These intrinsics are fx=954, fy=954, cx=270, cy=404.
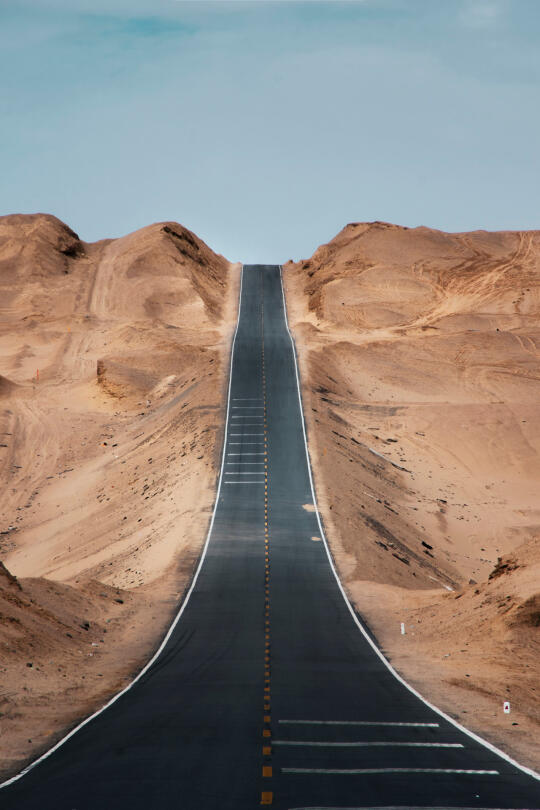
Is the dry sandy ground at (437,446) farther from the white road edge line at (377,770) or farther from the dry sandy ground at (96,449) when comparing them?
the dry sandy ground at (96,449)

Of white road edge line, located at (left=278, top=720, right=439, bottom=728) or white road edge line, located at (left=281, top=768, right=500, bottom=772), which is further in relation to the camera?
white road edge line, located at (left=278, top=720, right=439, bottom=728)

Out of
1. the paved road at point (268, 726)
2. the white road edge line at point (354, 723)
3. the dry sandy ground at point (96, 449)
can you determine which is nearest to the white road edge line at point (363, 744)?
the paved road at point (268, 726)

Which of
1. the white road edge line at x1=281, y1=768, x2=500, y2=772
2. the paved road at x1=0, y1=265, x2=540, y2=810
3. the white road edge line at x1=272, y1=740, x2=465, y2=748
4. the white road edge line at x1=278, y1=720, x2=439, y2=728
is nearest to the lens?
the paved road at x1=0, y1=265, x2=540, y2=810

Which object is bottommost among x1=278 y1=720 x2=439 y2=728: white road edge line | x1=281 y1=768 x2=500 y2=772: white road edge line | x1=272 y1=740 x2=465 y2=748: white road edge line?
x1=278 y1=720 x2=439 y2=728: white road edge line

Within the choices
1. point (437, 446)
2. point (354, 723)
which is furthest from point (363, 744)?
point (437, 446)

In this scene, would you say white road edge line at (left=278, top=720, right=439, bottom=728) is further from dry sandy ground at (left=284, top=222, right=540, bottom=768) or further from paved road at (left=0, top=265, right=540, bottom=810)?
dry sandy ground at (left=284, top=222, right=540, bottom=768)

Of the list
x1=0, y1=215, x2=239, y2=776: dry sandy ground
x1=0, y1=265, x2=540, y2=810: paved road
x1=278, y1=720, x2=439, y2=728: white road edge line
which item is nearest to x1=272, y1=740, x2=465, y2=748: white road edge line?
x1=0, y1=265, x2=540, y2=810: paved road
